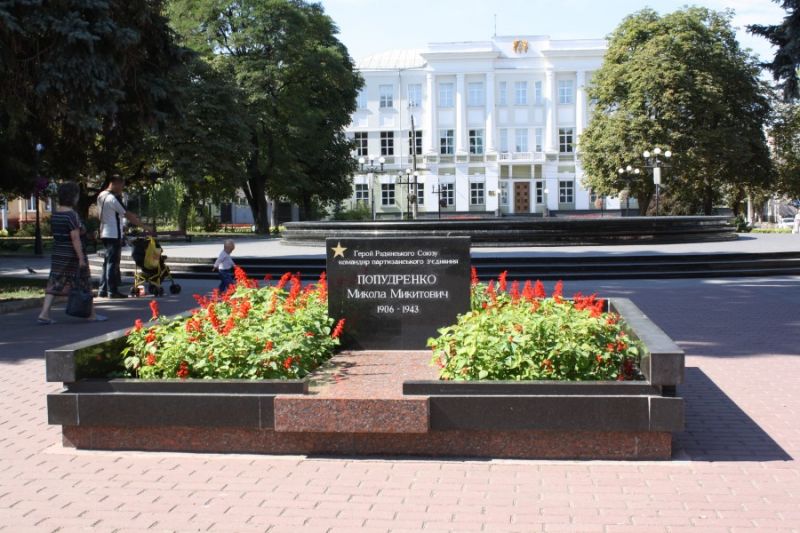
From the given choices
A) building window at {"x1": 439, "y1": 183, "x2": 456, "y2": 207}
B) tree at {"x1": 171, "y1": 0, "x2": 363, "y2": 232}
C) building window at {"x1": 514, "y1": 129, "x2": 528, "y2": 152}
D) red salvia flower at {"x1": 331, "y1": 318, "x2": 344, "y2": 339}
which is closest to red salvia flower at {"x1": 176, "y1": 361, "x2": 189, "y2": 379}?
red salvia flower at {"x1": 331, "y1": 318, "x2": 344, "y2": 339}

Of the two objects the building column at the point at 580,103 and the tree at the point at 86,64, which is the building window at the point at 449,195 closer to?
the building column at the point at 580,103

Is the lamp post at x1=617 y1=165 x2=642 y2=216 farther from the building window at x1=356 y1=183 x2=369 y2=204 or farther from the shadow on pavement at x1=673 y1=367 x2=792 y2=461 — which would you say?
the shadow on pavement at x1=673 y1=367 x2=792 y2=461

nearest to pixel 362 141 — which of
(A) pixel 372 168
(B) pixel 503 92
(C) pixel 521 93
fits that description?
(B) pixel 503 92

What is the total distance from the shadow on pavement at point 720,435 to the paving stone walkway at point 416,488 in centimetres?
1

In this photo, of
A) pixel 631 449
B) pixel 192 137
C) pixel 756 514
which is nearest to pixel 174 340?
pixel 631 449

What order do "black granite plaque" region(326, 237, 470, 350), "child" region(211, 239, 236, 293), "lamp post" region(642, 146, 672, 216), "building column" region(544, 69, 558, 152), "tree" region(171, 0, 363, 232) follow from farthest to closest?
1. "building column" region(544, 69, 558, 152)
2. "tree" region(171, 0, 363, 232)
3. "lamp post" region(642, 146, 672, 216)
4. "child" region(211, 239, 236, 293)
5. "black granite plaque" region(326, 237, 470, 350)

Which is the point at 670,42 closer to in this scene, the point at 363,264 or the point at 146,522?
the point at 363,264

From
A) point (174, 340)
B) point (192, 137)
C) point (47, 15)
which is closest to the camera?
point (174, 340)

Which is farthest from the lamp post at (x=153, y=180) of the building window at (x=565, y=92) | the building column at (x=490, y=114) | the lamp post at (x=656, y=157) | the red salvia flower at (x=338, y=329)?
the building window at (x=565, y=92)

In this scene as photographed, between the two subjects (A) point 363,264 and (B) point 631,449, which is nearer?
(B) point 631,449

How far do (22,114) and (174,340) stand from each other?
1039 cm

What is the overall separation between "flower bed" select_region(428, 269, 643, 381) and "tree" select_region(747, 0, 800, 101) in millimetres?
19103

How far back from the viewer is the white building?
8012 centimetres

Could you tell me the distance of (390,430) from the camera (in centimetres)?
565
